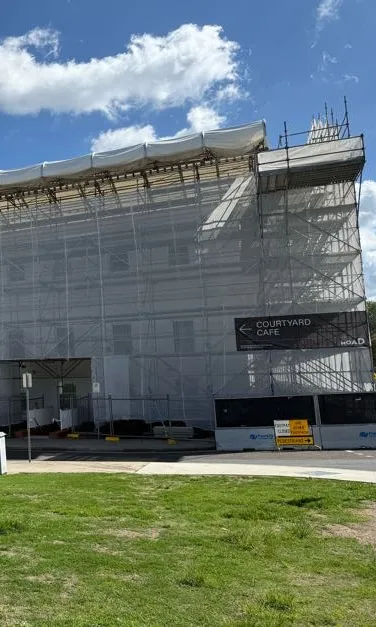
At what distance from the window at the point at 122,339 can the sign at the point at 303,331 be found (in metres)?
5.49

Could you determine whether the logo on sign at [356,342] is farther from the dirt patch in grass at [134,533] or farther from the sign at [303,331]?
the dirt patch in grass at [134,533]

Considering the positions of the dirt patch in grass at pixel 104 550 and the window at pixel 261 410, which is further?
the window at pixel 261 410

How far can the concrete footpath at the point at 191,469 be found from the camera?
12080mm

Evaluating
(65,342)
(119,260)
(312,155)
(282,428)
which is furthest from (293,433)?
(65,342)

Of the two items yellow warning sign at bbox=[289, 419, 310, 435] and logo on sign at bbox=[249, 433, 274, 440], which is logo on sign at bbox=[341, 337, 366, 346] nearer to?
yellow warning sign at bbox=[289, 419, 310, 435]

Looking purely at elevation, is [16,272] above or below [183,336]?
above

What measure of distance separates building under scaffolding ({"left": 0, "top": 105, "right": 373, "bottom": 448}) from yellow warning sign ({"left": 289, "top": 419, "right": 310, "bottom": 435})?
304cm

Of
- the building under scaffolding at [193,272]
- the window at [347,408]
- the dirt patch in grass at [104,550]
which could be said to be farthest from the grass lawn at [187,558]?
the building under scaffolding at [193,272]

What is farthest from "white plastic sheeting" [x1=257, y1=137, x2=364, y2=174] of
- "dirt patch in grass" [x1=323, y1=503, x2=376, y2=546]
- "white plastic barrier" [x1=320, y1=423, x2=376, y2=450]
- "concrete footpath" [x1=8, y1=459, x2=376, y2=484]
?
"dirt patch in grass" [x1=323, y1=503, x2=376, y2=546]

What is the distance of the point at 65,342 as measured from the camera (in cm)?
2402

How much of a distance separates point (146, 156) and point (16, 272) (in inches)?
356

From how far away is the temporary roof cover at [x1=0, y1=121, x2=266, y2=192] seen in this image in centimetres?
2123

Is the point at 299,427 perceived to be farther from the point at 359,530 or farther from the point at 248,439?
the point at 359,530

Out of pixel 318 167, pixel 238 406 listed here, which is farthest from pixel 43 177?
pixel 238 406
